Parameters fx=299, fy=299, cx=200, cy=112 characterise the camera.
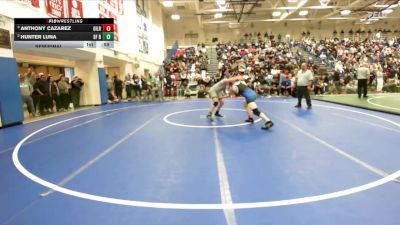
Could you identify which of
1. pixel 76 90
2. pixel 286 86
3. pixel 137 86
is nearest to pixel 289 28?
pixel 286 86

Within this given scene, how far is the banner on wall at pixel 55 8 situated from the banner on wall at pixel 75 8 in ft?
1.66

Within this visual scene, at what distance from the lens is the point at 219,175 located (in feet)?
12.6

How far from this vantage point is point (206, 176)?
382 centimetres

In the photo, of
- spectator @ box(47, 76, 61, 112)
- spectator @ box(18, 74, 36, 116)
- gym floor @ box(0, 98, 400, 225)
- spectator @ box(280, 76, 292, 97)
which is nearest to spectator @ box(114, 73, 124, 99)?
spectator @ box(47, 76, 61, 112)

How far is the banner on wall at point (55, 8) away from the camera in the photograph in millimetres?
10789

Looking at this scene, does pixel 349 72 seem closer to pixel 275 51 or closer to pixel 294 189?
pixel 275 51

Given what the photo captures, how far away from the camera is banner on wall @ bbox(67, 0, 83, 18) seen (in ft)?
39.8

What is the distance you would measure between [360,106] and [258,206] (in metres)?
8.79

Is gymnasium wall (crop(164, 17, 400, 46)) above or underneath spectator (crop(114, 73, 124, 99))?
above

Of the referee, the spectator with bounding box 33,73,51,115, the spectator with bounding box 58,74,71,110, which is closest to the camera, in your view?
the referee

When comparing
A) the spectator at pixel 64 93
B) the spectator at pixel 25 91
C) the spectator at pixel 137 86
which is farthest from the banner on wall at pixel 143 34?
the spectator at pixel 25 91

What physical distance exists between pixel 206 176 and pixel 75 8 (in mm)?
11496

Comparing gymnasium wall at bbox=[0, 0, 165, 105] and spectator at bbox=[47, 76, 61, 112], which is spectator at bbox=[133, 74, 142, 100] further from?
spectator at bbox=[47, 76, 61, 112]
